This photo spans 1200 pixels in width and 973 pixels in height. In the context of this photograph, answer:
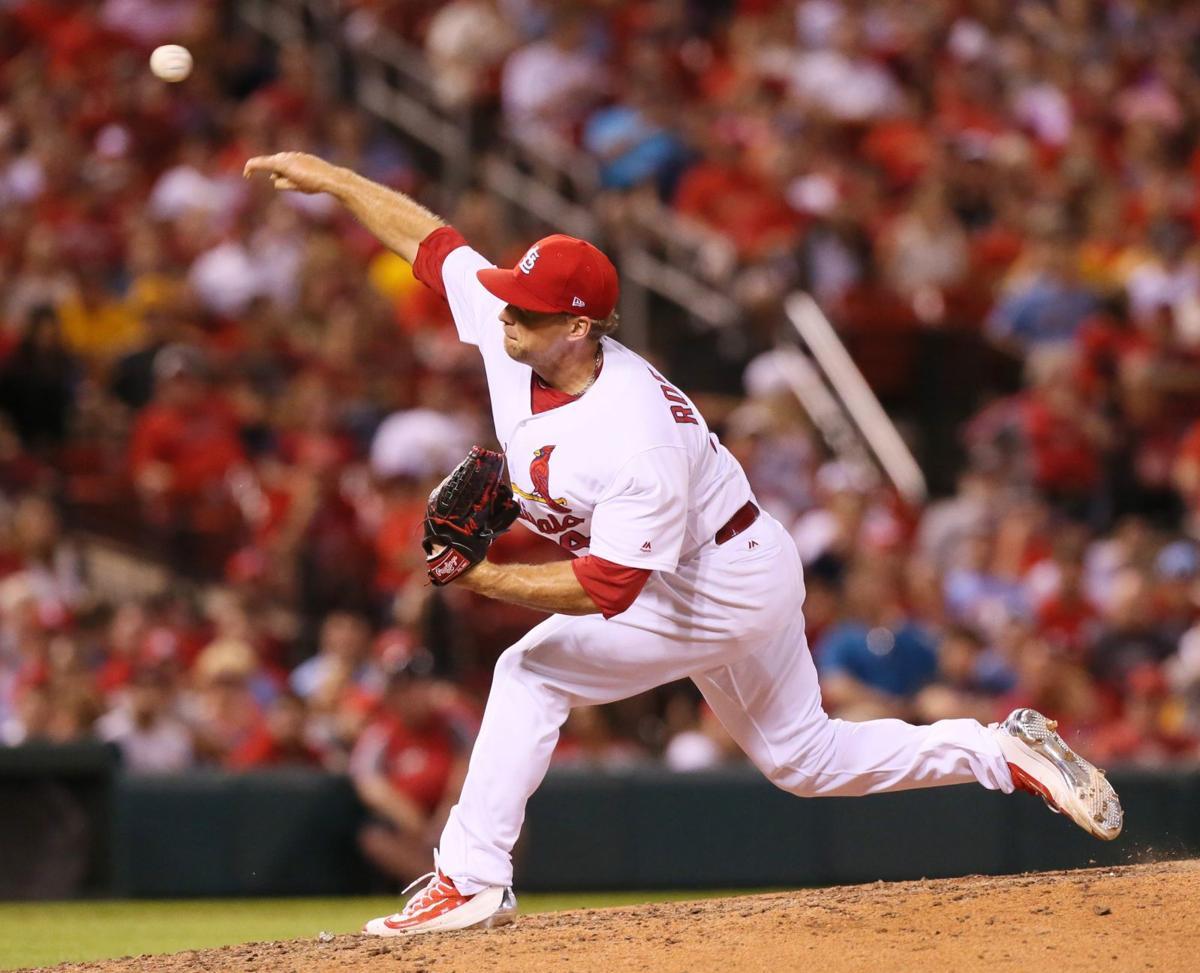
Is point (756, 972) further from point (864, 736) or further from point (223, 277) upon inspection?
point (223, 277)

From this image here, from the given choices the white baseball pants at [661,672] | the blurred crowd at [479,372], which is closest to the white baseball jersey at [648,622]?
the white baseball pants at [661,672]

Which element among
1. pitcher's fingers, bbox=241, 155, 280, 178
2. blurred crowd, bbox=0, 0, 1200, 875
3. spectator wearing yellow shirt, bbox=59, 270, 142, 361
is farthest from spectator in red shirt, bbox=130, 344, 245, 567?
pitcher's fingers, bbox=241, 155, 280, 178

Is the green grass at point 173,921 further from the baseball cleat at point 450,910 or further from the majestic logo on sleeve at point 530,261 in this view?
the majestic logo on sleeve at point 530,261

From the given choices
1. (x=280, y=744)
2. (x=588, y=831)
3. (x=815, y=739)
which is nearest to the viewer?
(x=815, y=739)

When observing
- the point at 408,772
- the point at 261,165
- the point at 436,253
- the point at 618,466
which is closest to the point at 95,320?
the point at 408,772

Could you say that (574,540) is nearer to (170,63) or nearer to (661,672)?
(661,672)

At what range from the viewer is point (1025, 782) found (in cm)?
582

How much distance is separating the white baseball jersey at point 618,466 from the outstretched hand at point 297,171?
2.60ft

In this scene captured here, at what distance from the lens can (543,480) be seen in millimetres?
5305

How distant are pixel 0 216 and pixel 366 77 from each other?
3.10 m

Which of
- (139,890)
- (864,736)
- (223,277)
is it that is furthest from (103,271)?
(864,736)

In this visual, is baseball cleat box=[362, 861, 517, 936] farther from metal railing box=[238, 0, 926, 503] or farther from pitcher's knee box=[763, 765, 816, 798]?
metal railing box=[238, 0, 926, 503]

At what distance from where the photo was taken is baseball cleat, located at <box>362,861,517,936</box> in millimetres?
5504

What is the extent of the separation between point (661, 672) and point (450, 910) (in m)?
0.87
